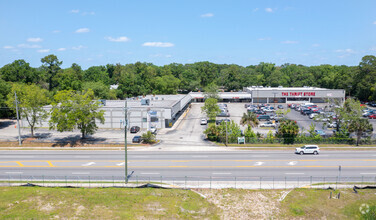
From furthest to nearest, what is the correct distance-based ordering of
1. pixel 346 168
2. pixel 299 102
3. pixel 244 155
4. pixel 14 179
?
pixel 299 102
pixel 244 155
pixel 346 168
pixel 14 179

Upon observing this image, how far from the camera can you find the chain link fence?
102 feet

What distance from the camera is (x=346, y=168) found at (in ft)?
121

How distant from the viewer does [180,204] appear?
87.7 ft

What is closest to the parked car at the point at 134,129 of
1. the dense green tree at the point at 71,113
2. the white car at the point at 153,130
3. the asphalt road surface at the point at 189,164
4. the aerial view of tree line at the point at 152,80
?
the white car at the point at 153,130

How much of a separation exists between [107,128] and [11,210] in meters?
41.1

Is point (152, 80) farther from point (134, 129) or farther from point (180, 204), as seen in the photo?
point (180, 204)

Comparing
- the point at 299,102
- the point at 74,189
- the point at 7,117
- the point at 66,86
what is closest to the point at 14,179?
the point at 74,189

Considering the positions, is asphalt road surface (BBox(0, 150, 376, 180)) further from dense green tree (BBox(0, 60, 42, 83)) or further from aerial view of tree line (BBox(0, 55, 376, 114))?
dense green tree (BBox(0, 60, 42, 83))

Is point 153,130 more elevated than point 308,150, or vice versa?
point 153,130

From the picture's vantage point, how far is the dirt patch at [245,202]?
1006 inches

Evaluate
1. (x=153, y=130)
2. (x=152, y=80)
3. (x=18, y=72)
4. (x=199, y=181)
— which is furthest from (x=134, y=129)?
(x=152, y=80)

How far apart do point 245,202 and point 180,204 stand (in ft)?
21.1

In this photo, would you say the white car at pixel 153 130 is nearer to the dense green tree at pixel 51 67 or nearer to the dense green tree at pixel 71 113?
the dense green tree at pixel 71 113

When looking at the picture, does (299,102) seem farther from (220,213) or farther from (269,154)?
(220,213)
